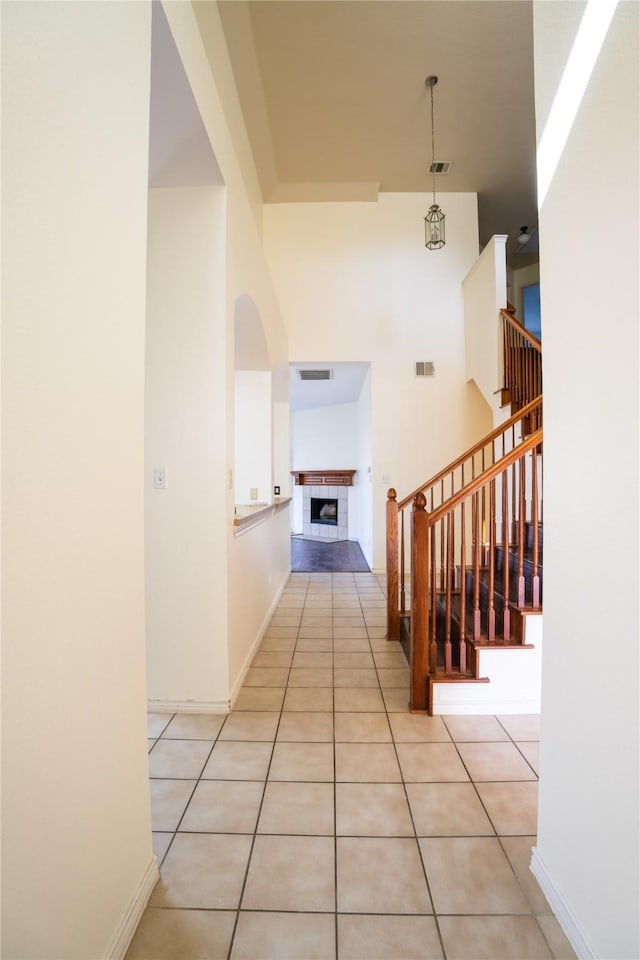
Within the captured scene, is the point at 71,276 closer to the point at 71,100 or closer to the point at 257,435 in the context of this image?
the point at 71,100

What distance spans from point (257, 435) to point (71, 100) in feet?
10.9

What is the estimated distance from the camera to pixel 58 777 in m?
0.88

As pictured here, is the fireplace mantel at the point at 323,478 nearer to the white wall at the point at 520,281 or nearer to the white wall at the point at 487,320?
the white wall at the point at 487,320

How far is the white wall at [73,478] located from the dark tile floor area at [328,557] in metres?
4.68

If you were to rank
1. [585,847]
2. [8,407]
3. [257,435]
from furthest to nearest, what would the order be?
[257,435] < [585,847] < [8,407]

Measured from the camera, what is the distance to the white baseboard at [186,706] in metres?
2.36

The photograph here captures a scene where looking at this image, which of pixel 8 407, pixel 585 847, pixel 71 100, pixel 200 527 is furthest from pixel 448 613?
pixel 71 100

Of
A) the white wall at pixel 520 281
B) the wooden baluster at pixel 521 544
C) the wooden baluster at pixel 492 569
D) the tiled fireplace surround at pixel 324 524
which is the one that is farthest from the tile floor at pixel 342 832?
the white wall at pixel 520 281

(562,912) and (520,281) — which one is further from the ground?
(520,281)

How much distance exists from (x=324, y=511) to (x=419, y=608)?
6.79 metres

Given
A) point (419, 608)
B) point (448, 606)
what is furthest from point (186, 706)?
point (448, 606)

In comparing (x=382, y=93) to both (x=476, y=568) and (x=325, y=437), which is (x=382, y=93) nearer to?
(x=476, y=568)

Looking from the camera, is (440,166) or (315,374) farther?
(315,374)

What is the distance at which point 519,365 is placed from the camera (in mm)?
4316
